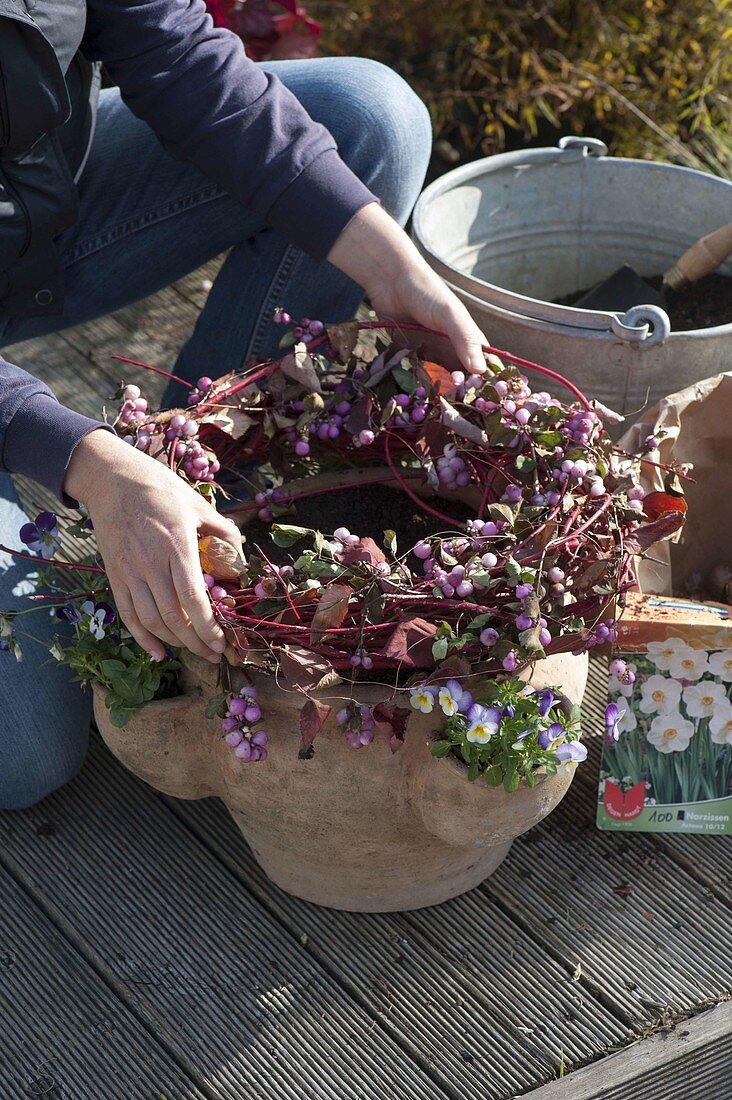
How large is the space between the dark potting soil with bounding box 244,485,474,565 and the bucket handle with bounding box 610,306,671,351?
1.02 ft

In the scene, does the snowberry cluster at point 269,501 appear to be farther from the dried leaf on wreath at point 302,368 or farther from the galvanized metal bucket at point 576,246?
the galvanized metal bucket at point 576,246

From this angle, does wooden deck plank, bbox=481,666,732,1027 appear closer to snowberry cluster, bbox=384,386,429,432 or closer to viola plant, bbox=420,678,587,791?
viola plant, bbox=420,678,587,791

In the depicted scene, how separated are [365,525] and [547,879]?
482mm

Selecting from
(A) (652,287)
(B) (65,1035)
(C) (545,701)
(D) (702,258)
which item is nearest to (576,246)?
(A) (652,287)

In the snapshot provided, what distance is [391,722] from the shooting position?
1007mm

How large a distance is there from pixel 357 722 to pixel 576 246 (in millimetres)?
1110

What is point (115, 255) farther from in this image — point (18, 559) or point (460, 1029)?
point (460, 1029)

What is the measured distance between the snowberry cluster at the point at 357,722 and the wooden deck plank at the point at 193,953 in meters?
0.39

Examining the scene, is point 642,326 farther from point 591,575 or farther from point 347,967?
point 347,967

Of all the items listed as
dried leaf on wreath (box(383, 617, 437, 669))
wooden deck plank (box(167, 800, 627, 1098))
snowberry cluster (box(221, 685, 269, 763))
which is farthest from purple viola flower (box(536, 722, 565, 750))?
wooden deck plank (box(167, 800, 627, 1098))

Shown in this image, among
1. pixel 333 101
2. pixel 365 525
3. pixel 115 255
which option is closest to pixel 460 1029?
pixel 365 525

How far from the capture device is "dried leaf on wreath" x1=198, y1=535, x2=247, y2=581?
1009 mm

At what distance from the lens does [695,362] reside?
4.79ft

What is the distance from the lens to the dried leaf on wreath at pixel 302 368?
1219 mm
